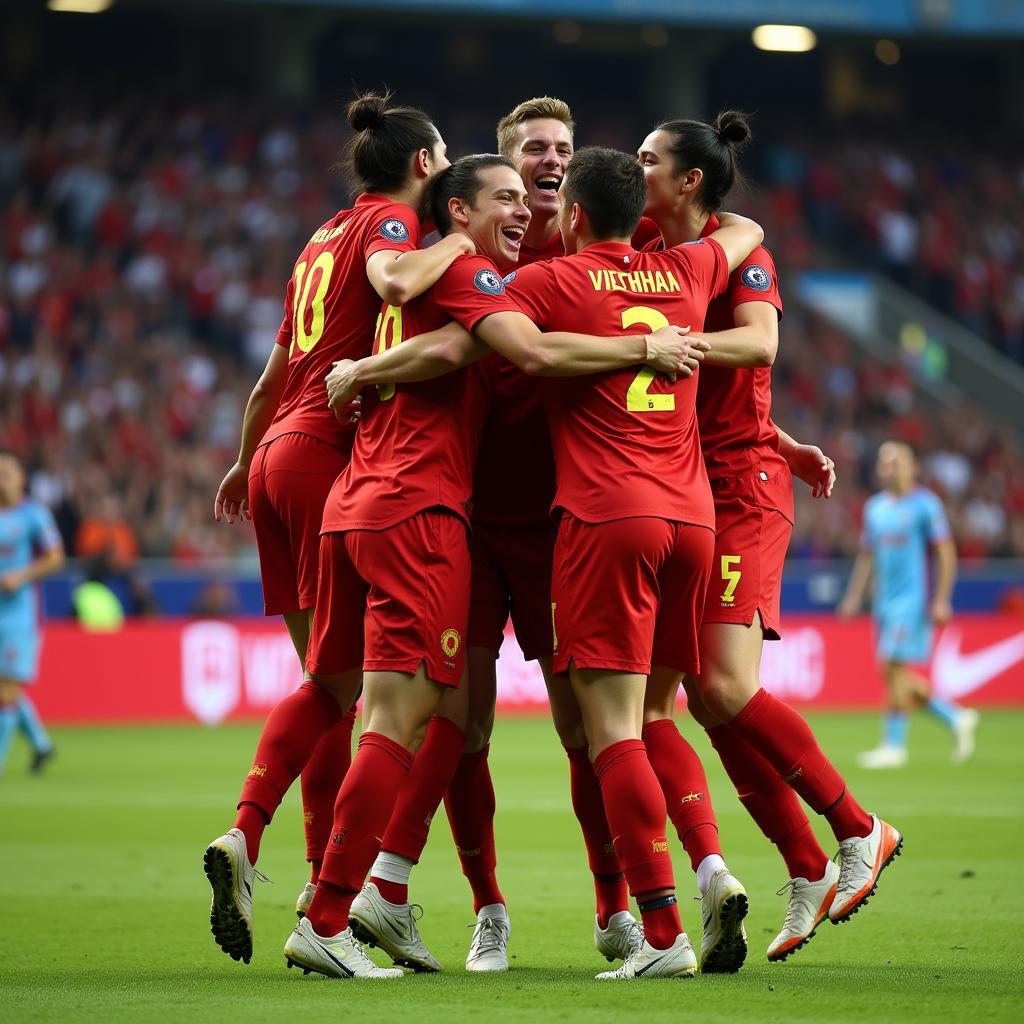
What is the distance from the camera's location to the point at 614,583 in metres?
5.23

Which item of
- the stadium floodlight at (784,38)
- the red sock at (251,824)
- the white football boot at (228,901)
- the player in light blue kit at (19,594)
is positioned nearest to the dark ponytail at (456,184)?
the red sock at (251,824)

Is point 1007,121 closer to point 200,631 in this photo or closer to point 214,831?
point 200,631

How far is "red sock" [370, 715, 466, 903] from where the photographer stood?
5531 mm

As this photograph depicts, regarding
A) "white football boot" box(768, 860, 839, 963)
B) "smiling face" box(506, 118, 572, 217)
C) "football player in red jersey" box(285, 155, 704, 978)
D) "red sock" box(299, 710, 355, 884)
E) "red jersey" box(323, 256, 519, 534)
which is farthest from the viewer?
"smiling face" box(506, 118, 572, 217)

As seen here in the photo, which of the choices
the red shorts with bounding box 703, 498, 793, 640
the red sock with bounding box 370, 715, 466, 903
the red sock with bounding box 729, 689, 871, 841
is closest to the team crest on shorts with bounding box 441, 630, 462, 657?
the red sock with bounding box 370, 715, 466, 903

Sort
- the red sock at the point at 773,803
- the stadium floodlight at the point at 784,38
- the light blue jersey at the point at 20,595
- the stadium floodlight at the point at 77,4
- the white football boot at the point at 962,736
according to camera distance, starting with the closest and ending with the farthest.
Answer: the red sock at the point at 773,803 < the light blue jersey at the point at 20,595 < the white football boot at the point at 962,736 < the stadium floodlight at the point at 77,4 < the stadium floodlight at the point at 784,38

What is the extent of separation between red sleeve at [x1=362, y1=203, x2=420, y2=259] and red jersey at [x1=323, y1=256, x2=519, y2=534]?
19 centimetres

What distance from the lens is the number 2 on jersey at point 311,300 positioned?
579 centimetres

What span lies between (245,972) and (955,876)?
12.0ft

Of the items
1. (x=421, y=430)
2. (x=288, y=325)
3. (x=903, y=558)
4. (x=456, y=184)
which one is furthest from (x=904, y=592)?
(x=421, y=430)

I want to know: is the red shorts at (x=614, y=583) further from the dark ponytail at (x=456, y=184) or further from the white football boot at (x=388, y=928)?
the dark ponytail at (x=456, y=184)

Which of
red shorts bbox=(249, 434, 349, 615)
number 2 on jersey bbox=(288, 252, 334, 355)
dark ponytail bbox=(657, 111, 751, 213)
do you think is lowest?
red shorts bbox=(249, 434, 349, 615)

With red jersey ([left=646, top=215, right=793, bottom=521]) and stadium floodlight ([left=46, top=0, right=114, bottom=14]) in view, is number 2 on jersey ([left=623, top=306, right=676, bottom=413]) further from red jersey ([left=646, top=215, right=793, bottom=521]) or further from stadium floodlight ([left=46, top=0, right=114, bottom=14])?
stadium floodlight ([left=46, top=0, right=114, bottom=14])

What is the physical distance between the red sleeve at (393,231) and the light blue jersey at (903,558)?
30.6 feet
